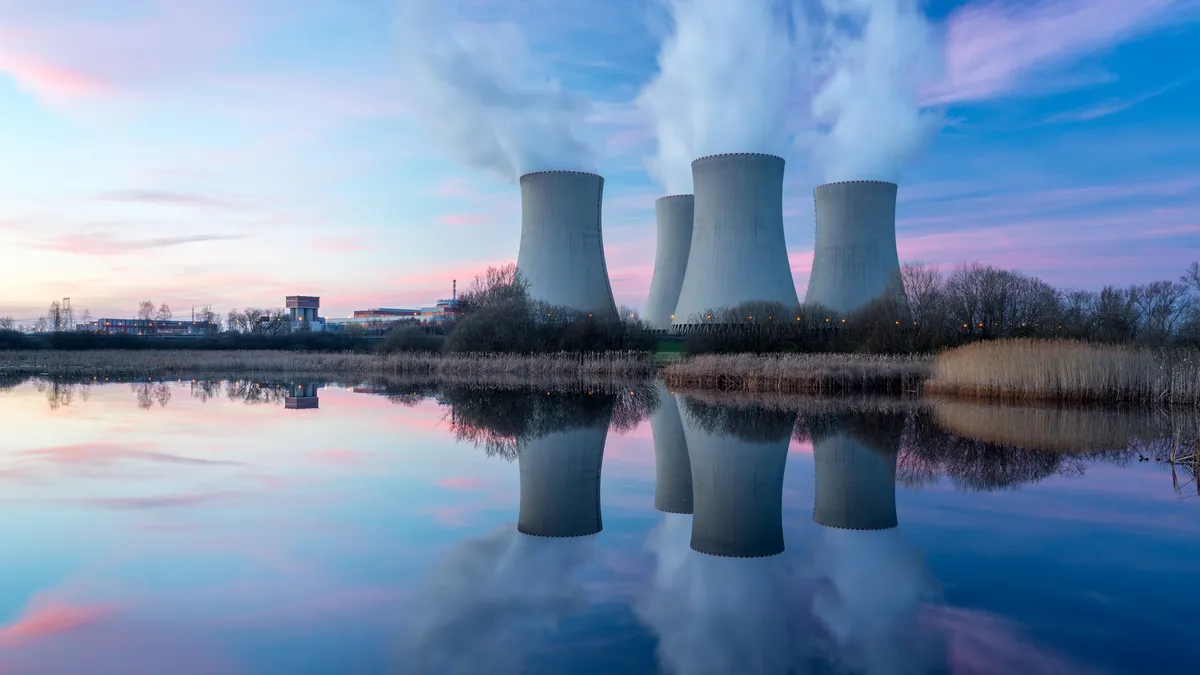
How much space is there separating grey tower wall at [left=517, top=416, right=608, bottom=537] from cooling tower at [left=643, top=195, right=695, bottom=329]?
15.9m

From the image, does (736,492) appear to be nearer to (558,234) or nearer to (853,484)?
(853,484)

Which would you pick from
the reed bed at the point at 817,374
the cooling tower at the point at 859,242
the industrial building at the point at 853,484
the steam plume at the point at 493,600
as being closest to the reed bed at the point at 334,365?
the reed bed at the point at 817,374

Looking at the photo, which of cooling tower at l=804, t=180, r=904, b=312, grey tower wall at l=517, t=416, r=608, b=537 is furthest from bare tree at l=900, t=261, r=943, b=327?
grey tower wall at l=517, t=416, r=608, b=537

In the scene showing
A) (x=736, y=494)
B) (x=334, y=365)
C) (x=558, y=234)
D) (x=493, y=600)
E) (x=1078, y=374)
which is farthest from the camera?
(x=334, y=365)

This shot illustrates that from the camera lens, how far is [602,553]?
13.1 ft

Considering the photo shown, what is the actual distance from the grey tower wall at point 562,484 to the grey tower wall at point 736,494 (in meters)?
0.68

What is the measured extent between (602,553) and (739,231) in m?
14.2

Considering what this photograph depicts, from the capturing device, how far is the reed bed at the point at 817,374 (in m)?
13.1

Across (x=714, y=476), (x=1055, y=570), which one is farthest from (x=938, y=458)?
(x=1055, y=570)

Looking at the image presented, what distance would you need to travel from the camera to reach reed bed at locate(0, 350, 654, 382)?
17359 millimetres

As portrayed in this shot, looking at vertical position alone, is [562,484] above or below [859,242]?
below

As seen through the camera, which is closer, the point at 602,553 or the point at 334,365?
the point at 602,553

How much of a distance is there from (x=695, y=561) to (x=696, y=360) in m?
11.2

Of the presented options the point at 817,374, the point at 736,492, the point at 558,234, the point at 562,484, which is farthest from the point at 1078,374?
the point at 558,234
